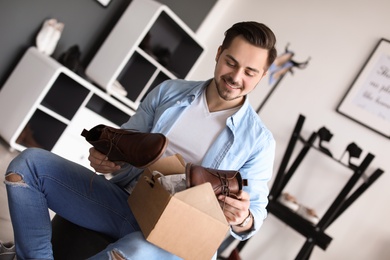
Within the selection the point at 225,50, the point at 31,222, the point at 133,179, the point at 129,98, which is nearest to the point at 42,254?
the point at 31,222

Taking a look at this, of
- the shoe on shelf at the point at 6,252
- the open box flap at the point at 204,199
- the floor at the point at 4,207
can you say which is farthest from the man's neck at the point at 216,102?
the floor at the point at 4,207

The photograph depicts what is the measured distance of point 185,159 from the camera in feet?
4.64

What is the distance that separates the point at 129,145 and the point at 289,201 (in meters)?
1.87

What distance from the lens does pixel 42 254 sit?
1.16 metres

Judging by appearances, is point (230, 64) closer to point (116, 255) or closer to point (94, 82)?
point (116, 255)

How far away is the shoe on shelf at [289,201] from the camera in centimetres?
276

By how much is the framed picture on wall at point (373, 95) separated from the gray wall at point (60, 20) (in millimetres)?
1653

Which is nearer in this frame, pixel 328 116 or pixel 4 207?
pixel 4 207

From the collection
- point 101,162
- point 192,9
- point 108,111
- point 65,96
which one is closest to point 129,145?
point 101,162

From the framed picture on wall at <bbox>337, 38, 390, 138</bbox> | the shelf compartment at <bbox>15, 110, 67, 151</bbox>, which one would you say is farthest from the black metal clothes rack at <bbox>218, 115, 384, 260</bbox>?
the shelf compartment at <bbox>15, 110, 67, 151</bbox>

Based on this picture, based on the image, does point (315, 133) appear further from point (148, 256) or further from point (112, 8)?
point (148, 256)

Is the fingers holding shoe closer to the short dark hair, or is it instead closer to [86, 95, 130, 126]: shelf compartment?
the short dark hair

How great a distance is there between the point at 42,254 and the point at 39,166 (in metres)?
0.27

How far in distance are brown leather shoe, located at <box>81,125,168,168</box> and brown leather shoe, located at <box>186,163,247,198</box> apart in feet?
0.34
